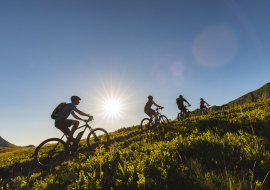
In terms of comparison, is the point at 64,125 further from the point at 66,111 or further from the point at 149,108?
the point at 149,108

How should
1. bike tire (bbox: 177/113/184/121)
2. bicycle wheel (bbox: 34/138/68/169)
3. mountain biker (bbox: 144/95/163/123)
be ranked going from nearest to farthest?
bicycle wheel (bbox: 34/138/68/169) → mountain biker (bbox: 144/95/163/123) → bike tire (bbox: 177/113/184/121)

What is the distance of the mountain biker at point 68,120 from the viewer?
680cm

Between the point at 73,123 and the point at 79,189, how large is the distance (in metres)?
4.95

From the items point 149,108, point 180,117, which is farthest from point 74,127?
point 180,117

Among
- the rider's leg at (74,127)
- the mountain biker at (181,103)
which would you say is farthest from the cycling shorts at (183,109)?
the rider's leg at (74,127)

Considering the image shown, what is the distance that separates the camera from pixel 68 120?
23.2 feet

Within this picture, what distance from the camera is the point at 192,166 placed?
3049mm

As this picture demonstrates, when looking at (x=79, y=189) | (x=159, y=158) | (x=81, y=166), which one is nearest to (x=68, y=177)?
(x=81, y=166)

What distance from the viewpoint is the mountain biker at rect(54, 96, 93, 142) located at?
6805mm

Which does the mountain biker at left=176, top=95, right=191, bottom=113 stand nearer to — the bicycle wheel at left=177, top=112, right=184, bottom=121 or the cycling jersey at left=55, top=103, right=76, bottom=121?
the bicycle wheel at left=177, top=112, right=184, bottom=121

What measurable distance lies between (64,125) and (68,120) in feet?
1.00

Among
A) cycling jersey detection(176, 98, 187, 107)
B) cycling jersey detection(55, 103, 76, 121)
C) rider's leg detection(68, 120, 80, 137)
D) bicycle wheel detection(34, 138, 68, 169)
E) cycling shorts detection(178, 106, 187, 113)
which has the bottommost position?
bicycle wheel detection(34, 138, 68, 169)

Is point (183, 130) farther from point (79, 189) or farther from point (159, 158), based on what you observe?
point (79, 189)

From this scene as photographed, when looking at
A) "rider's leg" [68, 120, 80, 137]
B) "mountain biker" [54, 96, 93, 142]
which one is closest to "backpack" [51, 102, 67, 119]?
"mountain biker" [54, 96, 93, 142]
